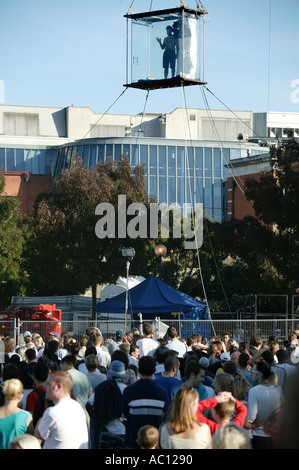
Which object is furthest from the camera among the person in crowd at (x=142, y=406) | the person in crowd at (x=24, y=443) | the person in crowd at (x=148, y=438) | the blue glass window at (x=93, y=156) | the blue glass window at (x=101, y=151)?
the blue glass window at (x=93, y=156)

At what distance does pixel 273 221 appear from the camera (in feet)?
101

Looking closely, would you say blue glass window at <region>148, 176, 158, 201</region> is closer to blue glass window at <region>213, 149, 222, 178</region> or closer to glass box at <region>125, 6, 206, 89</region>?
blue glass window at <region>213, 149, 222, 178</region>

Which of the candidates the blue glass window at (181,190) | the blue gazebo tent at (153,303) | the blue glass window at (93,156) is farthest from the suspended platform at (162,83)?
the blue glass window at (181,190)

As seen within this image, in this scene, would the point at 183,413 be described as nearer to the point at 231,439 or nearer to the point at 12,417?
the point at 231,439

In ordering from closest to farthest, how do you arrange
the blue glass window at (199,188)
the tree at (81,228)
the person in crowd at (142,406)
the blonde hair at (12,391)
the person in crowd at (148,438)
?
1. the person in crowd at (148,438)
2. the blonde hair at (12,391)
3. the person in crowd at (142,406)
4. the tree at (81,228)
5. the blue glass window at (199,188)

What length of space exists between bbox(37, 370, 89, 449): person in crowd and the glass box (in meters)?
17.0

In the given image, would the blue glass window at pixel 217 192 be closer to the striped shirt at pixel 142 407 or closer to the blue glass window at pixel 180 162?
the blue glass window at pixel 180 162

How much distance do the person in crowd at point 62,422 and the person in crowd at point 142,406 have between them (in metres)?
1.18

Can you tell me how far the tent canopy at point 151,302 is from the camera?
85.8ft

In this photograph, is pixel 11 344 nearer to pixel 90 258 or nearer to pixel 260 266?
pixel 260 266

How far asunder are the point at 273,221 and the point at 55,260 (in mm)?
11472

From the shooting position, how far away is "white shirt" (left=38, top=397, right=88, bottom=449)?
6.93 meters

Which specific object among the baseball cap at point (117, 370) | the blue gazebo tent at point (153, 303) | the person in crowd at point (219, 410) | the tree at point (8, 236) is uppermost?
the tree at point (8, 236)
